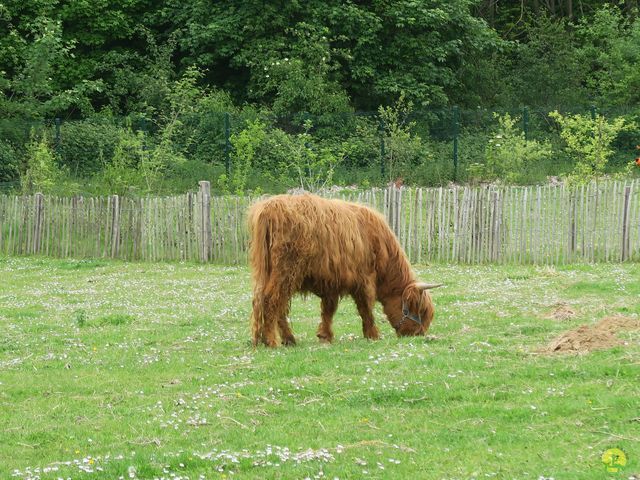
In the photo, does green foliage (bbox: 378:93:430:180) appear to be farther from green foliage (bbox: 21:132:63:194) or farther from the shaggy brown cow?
the shaggy brown cow

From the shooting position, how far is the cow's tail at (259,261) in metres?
9.91

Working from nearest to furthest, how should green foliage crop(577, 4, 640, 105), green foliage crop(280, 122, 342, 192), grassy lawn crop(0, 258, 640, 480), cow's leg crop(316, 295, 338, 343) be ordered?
1. grassy lawn crop(0, 258, 640, 480)
2. cow's leg crop(316, 295, 338, 343)
3. green foliage crop(280, 122, 342, 192)
4. green foliage crop(577, 4, 640, 105)

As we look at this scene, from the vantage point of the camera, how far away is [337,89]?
33375 mm

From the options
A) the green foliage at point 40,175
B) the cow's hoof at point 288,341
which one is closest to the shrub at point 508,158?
the green foliage at point 40,175

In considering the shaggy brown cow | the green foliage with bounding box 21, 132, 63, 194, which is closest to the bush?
the green foliage with bounding box 21, 132, 63, 194

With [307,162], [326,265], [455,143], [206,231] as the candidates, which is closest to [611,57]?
[455,143]

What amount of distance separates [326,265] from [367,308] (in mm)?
716

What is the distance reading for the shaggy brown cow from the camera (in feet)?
32.5

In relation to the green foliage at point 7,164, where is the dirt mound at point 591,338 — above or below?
below

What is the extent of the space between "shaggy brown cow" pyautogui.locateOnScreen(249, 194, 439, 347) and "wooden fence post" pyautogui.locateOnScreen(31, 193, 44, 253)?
12.2m

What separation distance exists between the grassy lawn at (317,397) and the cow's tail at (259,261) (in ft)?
0.89

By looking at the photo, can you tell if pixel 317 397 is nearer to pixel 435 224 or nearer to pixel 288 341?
pixel 288 341

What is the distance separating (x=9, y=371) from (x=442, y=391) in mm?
4109

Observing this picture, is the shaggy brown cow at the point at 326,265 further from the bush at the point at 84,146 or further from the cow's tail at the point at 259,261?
the bush at the point at 84,146
